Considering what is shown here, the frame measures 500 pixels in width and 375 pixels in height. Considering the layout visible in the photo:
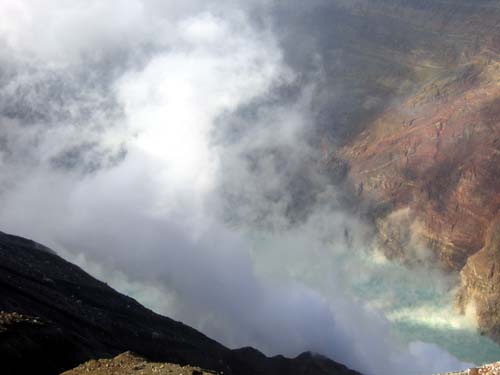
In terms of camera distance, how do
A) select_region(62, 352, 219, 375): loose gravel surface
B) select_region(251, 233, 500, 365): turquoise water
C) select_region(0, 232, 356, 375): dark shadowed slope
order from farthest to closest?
1. select_region(251, 233, 500, 365): turquoise water
2. select_region(0, 232, 356, 375): dark shadowed slope
3. select_region(62, 352, 219, 375): loose gravel surface

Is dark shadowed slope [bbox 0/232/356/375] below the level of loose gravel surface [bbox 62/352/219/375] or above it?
above

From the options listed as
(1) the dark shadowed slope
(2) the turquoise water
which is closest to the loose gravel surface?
(1) the dark shadowed slope

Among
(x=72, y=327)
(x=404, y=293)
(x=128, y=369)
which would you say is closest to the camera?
(x=128, y=369)

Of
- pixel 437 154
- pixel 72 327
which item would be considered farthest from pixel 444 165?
pixel 72 327

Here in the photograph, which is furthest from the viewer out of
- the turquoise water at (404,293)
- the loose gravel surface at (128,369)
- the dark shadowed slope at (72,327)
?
the turquoise water at (404,293)

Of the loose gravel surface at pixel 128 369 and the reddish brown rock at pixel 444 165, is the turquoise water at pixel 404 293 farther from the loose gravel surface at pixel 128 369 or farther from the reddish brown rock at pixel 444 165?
the loose gravel surface at pixel 128 369

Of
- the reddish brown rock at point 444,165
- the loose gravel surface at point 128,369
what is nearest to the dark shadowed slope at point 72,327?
the loose gravel surface at point 128,369

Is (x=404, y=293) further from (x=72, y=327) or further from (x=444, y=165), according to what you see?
(x=72, y=327)

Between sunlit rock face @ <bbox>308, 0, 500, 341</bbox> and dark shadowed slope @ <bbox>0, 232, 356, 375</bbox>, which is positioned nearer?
dark shadowed slope @ <bbox>0, 232, 356, 375</bbox>

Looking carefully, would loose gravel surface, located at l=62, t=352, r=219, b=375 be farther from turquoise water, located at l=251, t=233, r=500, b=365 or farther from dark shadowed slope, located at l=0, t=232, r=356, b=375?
turquoise water, located at l=251, t=233, r=500, b=365
